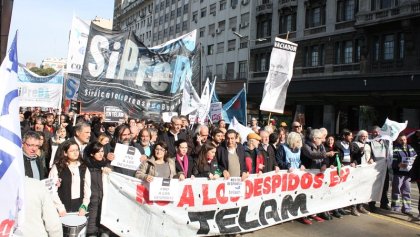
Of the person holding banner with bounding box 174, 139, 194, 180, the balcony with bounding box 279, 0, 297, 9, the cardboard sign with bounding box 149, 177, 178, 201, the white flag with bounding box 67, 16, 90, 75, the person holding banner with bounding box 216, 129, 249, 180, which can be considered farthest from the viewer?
the balcony with bounding box 279, 0, 297, 9

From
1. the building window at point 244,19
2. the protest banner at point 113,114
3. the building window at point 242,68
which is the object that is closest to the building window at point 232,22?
the building window at point 244,19

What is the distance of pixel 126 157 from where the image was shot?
571 cm

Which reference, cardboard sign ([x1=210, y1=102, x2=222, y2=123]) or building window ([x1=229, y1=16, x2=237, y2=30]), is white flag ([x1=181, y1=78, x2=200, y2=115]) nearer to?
cardboard sign ([x1=210, y1=102, x2=222, y2=123])

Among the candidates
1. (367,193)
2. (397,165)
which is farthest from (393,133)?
(367,193)

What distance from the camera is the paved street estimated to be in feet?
21.3

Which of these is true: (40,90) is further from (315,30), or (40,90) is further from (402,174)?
(315,30)

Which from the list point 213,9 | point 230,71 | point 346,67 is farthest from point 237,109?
point 213,9

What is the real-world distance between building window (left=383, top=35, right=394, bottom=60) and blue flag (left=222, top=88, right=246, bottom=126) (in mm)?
16284

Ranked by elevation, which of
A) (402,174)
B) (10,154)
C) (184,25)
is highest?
(184,25)

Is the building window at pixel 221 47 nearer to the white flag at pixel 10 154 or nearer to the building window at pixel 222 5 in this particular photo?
the building window at pixel 222 5

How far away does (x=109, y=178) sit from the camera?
17.3 ft

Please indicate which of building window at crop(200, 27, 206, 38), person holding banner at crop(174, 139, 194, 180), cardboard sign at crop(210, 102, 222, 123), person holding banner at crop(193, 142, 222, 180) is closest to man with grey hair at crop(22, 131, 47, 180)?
person holding banner at crop(174, 139, 194, 180)

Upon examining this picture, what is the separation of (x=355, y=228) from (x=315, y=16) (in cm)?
2703

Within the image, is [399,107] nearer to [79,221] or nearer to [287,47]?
[287,47]
